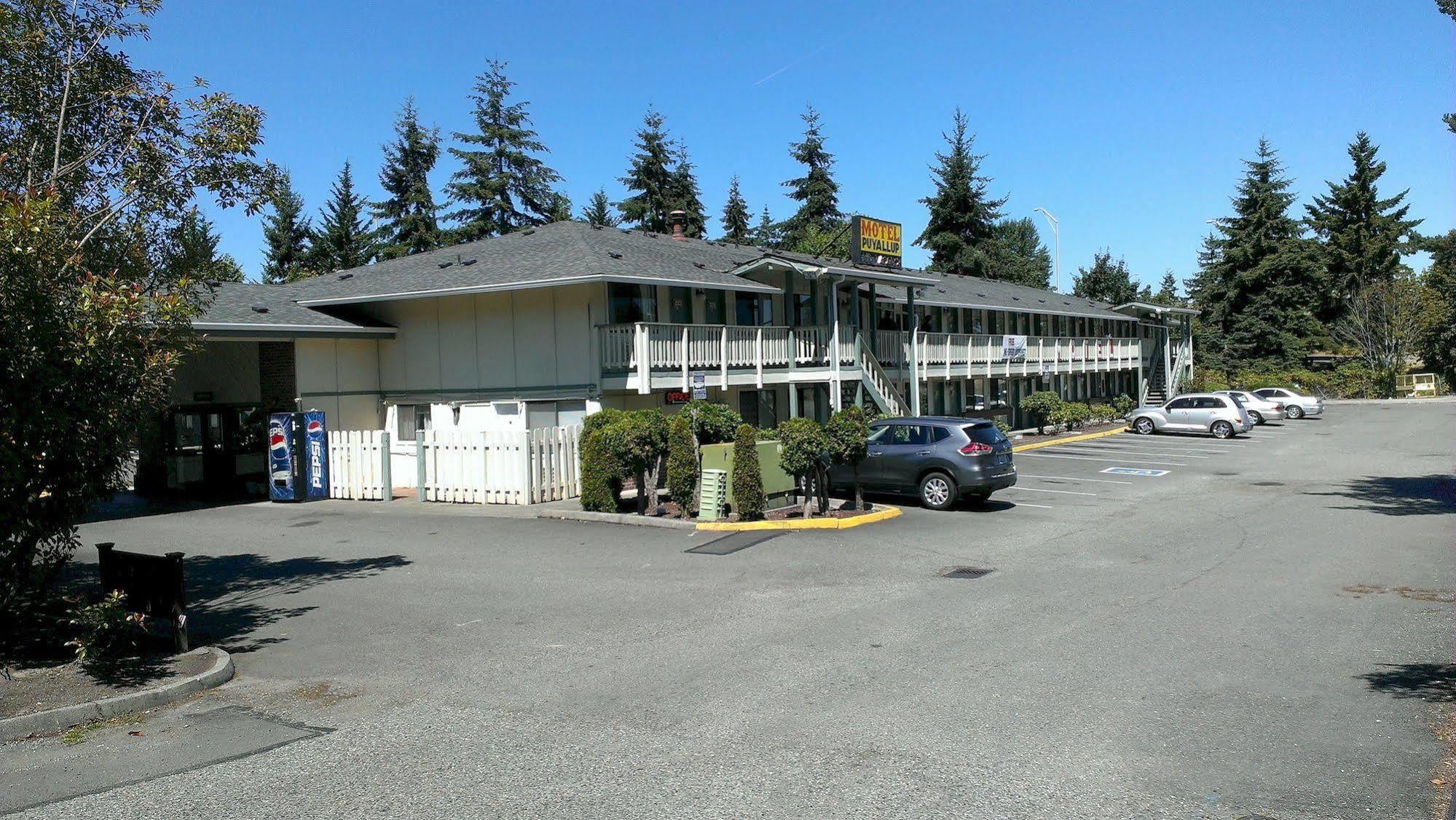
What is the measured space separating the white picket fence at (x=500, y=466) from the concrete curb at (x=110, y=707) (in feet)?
35.0

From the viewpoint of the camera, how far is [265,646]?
898cm

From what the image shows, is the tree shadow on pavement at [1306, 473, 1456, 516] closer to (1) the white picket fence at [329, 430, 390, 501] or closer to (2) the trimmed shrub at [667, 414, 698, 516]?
(2) the trimmed shrub at [667, 414, 698, 516]

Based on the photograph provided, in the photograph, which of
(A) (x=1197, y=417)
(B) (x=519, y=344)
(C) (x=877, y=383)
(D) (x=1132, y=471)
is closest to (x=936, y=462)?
(D) (x=1132, y=471)

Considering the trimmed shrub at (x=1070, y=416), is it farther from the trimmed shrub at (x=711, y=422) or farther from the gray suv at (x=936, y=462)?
the trimmed shrub at (x=711, y=422)

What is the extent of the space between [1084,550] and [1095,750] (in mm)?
8156

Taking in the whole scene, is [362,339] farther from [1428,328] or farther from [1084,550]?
[1428,328]

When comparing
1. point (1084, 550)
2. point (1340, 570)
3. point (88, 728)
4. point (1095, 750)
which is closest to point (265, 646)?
point (88, 728)

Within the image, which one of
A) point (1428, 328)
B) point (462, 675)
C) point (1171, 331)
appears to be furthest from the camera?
point (1171, 331)

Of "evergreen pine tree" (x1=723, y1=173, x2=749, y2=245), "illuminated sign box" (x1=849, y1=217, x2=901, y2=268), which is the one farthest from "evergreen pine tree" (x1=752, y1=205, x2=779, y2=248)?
"illuminated sign box" (x1=849, y1=217, x2=901, y2=268)

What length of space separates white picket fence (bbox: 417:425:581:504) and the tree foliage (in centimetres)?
841

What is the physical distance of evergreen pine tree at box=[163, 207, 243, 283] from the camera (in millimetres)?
10367

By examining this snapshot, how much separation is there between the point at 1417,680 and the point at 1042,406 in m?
32.2

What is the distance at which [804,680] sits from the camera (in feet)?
24.7

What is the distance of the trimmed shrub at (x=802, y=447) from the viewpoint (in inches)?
634
